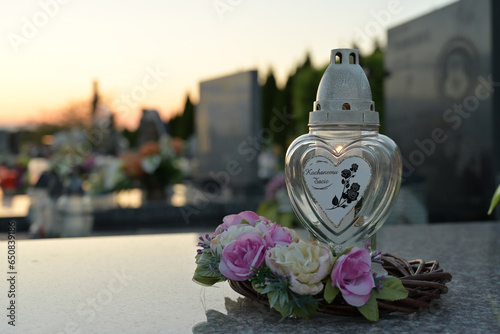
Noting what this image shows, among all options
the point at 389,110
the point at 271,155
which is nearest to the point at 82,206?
the point at 389,110

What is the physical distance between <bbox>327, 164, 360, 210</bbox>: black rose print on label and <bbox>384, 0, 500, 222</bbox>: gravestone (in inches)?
129

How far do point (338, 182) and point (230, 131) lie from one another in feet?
23.0

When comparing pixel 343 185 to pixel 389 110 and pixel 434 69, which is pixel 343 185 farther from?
pixel 389 110

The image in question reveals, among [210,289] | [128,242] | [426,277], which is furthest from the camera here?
[128,242]

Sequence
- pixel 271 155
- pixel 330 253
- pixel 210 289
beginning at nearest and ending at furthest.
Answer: pixel 330 253
pixel 210 289
pixel 271 155

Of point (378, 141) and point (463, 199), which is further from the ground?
point (378, 141)

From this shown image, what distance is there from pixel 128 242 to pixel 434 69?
3324 mm

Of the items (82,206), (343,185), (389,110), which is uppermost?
(389,110)

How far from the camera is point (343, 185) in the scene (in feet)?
4.39

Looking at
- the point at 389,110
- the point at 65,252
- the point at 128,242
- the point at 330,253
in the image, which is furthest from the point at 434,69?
the point at 330,253

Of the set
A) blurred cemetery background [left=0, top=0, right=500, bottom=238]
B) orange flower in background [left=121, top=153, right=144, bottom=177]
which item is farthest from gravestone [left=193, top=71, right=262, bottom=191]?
orange flower in background [left=121, top=153, right=144, bottom=177]

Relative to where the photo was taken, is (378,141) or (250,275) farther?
(378,141)

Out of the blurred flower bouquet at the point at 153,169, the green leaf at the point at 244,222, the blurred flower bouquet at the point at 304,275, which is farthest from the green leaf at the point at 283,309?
the blurred flower bouquet at the point at 153,169

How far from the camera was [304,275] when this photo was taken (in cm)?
112
